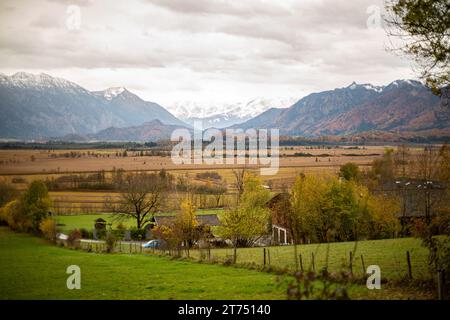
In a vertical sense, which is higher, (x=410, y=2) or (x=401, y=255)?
(x=410, y=2)

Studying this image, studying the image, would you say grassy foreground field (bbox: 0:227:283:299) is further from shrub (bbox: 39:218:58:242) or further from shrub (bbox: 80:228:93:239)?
shrub (bbox: 80:228:93:239)

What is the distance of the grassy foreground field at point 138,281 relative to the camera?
18.2 metres

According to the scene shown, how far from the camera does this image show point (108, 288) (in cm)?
2022

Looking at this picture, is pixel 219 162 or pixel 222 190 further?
pixel 219 162

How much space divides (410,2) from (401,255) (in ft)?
61.6

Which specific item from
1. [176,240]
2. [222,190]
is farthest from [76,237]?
[222,190]

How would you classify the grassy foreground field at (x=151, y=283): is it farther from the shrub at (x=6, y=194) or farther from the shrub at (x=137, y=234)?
the shrub at (x=6, y=194)

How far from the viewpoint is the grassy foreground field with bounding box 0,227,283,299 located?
18203 millimetres

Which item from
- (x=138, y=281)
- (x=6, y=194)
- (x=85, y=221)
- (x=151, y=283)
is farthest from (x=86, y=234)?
(x=151, y=283)

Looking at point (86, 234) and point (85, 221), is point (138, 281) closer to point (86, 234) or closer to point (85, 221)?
point (86, 234)

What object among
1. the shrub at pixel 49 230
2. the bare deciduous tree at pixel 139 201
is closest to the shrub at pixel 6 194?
the bare deciduous tree at pixel 139 201

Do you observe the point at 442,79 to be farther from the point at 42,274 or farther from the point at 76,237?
the point at 76,237
